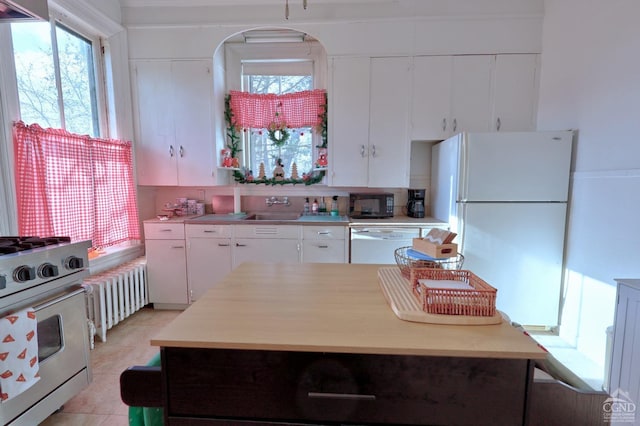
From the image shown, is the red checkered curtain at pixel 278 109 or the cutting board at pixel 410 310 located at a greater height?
the red checkered curtain at pixel 278 109

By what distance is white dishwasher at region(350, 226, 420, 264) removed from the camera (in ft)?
8.80

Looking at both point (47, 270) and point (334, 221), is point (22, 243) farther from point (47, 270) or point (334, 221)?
point (334, 221)

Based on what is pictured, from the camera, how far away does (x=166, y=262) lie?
2842mm

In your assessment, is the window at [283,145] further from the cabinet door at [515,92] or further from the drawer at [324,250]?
the cabinet door at [515,92]

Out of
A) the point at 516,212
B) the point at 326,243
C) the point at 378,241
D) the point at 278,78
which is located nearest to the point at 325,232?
the point at 326,243

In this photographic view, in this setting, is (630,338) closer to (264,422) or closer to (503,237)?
(503,237)

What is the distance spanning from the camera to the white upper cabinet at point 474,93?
9.02 feet

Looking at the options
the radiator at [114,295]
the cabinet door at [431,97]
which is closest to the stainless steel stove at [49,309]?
the radiator at [114,295]

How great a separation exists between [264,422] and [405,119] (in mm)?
2730

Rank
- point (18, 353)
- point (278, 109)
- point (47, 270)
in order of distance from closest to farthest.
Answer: point (18, 353) < point (47, 270) < point (278, 109)

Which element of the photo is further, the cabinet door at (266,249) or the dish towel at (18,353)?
the cabinet door at (266,249)

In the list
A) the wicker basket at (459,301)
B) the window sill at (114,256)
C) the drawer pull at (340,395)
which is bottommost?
the window sill at (114,256)

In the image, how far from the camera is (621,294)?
4.87 feet

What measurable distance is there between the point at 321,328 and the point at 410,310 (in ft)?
0.86
